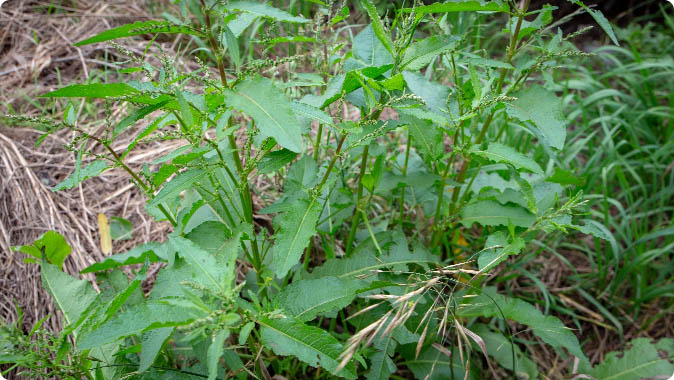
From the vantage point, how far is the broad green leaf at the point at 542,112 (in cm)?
153

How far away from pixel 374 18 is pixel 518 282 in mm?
1766

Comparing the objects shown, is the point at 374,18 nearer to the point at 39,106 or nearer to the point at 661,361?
the point at 661,361

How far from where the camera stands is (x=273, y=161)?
1474 mm

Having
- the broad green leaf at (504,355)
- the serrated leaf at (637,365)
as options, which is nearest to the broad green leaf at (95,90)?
the broad green leaf at (504,355)

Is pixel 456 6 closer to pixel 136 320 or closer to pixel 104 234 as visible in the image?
pixel 136 320

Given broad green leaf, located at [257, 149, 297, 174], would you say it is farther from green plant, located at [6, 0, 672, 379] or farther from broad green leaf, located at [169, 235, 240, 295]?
broad green leaf, located at [169, 235, 240, 295]

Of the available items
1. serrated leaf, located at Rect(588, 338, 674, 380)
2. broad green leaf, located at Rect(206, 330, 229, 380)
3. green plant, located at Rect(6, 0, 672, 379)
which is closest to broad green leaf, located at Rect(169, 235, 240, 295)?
green plant, located at Rect(6, 0, 672, 379)

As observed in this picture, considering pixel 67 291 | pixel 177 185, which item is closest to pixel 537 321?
pixel 177 185

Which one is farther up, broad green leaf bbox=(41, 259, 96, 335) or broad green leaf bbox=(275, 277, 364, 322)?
broad green leaf bbox=(275, 277, 364, 322)

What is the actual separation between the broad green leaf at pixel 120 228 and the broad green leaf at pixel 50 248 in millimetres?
435

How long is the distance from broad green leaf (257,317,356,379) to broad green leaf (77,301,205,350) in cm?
19

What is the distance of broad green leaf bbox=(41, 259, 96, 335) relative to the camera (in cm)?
173

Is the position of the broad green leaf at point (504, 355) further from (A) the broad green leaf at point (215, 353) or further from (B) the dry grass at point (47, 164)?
(B) the dry grass at point (47, 164)

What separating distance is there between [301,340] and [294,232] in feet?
0.99
